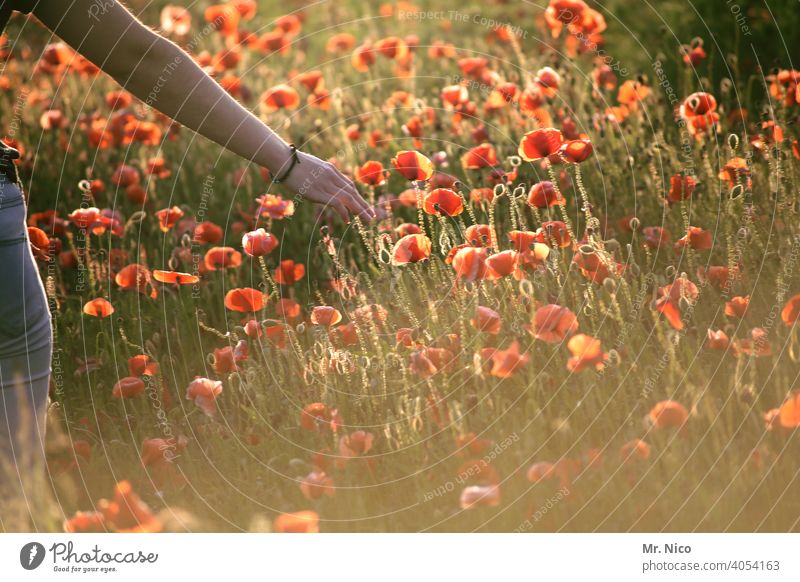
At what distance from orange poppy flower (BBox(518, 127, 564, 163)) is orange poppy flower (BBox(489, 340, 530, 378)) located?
0.52m

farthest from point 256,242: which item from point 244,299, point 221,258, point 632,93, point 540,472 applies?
point 632,93

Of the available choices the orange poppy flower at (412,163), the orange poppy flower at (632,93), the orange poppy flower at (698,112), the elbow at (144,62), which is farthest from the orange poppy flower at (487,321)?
the orange poppy flower at (632,93)

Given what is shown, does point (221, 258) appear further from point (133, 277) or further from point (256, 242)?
point (256, 242)

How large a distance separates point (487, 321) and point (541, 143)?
19.0 inches

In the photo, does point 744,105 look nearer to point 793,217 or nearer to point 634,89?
point 634,89

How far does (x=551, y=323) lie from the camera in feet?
7.45

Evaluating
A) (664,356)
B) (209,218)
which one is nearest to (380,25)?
(209,218)

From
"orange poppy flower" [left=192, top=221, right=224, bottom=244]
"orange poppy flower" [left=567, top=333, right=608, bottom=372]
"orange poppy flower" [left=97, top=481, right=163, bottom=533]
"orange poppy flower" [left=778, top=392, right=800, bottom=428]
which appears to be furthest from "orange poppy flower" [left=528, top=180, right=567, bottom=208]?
"orange poppy flower" [left=97, top=481, right=163, bottom=533]

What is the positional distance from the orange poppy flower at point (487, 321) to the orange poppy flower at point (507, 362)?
0.07 meters

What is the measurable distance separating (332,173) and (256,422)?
0.68 m

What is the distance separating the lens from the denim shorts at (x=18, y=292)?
6.48 feet

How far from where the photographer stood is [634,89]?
357 cm

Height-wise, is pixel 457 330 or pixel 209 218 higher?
pixel 457 330

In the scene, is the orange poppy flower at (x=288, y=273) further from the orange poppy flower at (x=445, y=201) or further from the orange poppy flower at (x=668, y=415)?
the orange poppy flower at (x=668, y=415)
